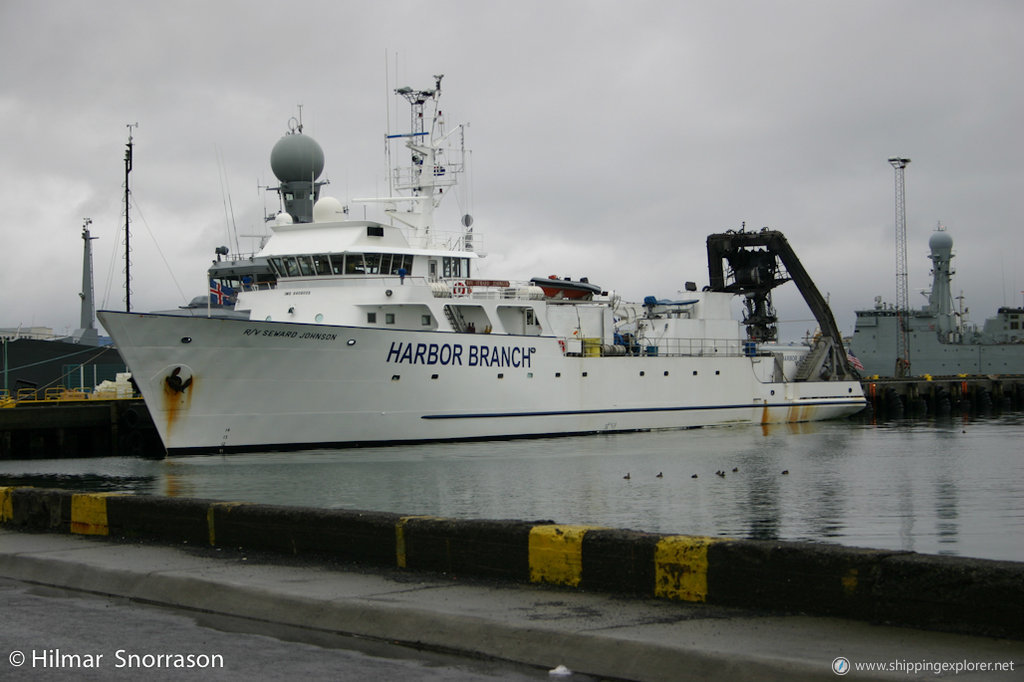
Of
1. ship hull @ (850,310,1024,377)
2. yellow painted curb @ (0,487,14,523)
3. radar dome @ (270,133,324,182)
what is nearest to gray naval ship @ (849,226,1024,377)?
ship hull @ (850,310,1024,377)

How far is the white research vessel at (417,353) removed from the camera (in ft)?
75.0

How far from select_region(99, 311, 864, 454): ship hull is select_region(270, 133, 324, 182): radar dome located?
30534 mm

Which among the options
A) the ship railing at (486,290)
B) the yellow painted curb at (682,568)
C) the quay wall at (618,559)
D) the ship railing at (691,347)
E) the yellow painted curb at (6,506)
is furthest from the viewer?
the ship railing at (691,347)

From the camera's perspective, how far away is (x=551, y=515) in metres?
14.7

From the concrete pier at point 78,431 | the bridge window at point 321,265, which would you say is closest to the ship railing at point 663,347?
the bridge window at point 321,265

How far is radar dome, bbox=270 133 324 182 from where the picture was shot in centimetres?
5519

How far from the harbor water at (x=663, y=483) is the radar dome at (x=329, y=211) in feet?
22.2

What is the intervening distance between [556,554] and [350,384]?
1830 cm

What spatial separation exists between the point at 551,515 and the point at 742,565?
921 centimetres

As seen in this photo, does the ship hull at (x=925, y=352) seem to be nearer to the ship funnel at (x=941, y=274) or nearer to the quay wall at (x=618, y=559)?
the ship funnel at (x=941, y=274)

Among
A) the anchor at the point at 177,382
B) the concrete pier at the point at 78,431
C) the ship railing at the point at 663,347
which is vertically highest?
the ship railing at the point at 663,347

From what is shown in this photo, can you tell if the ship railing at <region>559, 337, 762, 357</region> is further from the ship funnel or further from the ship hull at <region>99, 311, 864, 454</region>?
the ship funnel

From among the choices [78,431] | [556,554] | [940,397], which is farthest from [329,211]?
[940,397]

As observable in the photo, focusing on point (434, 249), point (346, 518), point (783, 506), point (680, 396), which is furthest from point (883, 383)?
point (346, 518)
